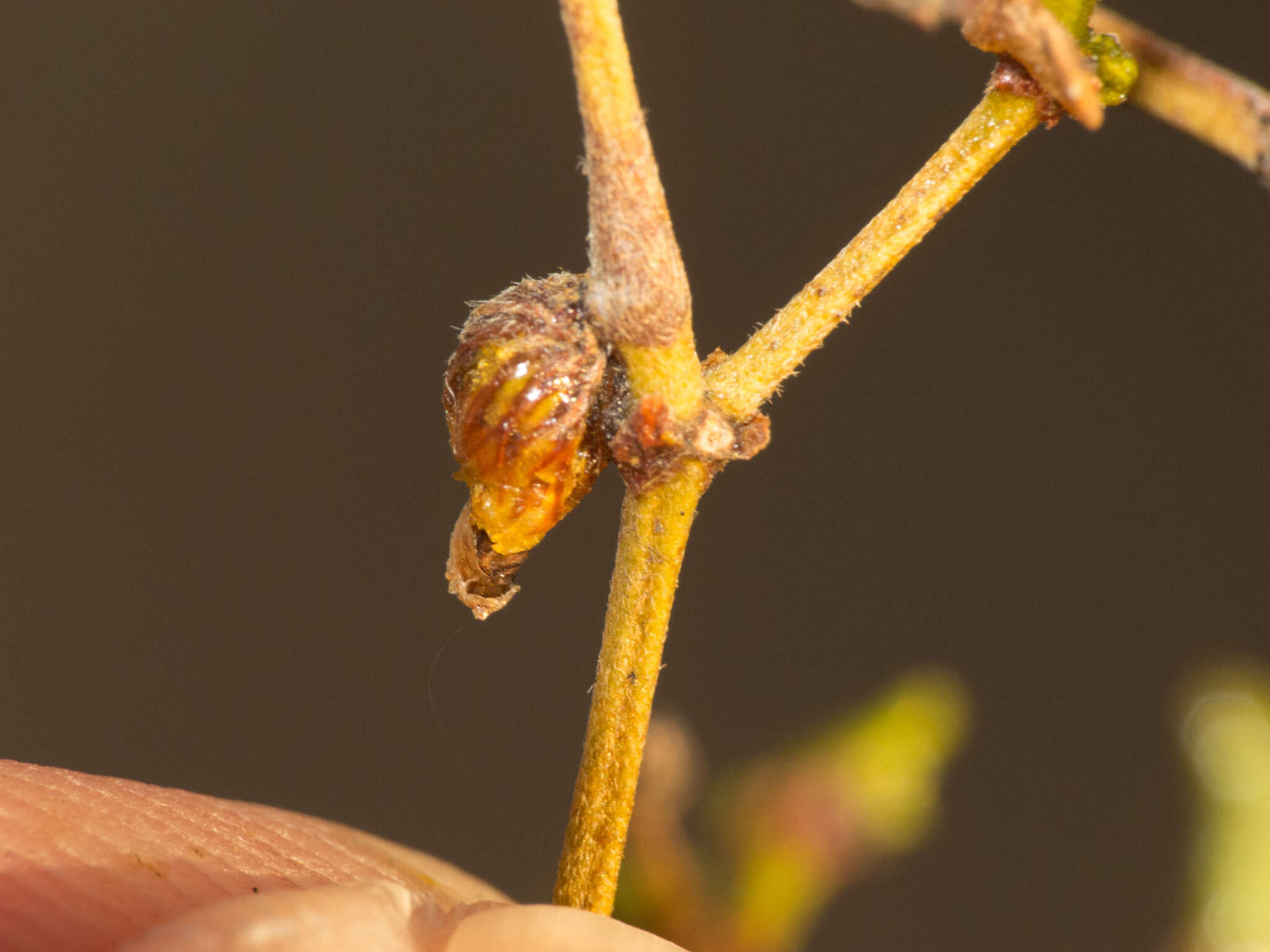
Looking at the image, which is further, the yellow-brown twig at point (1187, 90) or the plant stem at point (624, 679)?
the plant stem at point (624, 679)

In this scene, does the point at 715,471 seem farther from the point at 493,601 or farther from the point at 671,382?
the point at 493,601

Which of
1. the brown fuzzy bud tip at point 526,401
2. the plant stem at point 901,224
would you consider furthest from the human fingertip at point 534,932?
the plant stem at point 901,224

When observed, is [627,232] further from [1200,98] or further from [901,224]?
[1200,98]

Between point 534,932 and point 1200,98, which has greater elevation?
point 1200,98

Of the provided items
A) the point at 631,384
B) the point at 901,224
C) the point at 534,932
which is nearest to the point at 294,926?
the point at 534,932

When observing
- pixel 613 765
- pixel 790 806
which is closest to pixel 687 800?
pixel 790 806

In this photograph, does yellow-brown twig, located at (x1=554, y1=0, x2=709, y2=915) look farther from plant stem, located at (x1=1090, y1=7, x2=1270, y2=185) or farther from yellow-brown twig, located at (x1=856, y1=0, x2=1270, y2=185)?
plant stem, located at (x1=1090, y1=7, x2=1270, y2=185)

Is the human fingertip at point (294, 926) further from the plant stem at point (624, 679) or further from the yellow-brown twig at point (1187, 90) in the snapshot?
the yellow-brown twig at point (1187, 90)
